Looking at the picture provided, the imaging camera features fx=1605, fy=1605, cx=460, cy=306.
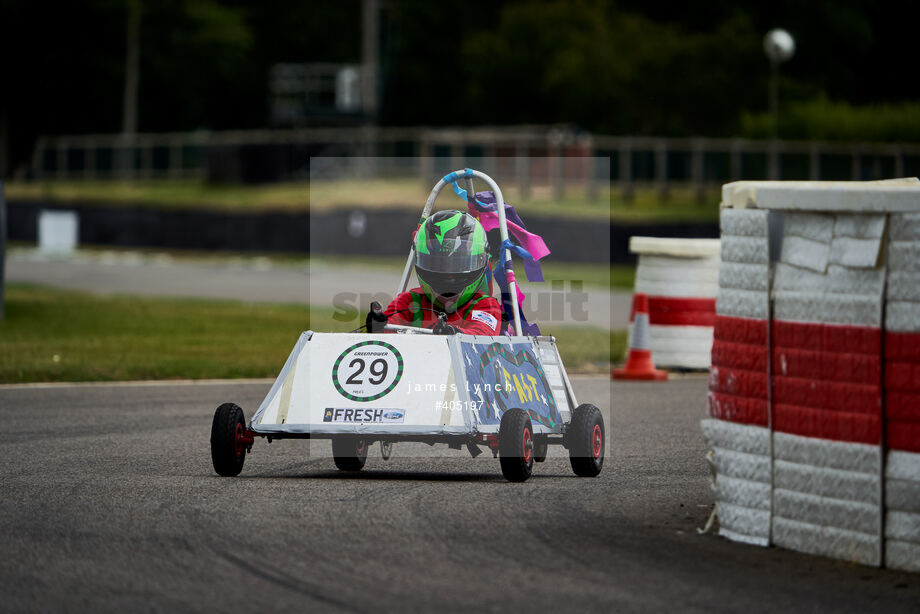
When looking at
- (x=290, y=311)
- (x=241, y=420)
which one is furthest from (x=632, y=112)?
(x=241, y=420)

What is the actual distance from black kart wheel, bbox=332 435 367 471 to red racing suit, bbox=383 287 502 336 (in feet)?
2.46

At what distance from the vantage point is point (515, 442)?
8336 mm

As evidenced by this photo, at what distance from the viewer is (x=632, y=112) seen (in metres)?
57.5

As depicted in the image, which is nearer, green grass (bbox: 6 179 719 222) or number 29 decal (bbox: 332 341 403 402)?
number 29 decal (bbox: 332 341 403 402)

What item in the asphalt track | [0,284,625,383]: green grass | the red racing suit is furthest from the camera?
[0,284,625,383]: green grass

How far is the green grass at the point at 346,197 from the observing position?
39.3 m

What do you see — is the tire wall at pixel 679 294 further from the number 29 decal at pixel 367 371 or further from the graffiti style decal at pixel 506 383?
the number 29 decal at pixel 367 371

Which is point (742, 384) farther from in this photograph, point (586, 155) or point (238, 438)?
point (586, 155)

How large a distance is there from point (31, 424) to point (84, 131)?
197 feet

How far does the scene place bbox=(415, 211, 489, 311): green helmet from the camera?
920cm

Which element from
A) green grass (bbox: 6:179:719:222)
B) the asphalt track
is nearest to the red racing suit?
the asphalt track

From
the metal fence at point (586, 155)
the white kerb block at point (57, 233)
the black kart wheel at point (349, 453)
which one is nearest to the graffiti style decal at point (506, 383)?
the black kart wheel at point (349, 453)

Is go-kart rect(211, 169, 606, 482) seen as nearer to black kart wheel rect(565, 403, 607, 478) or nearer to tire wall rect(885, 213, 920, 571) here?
black kart wheel rect(565, 403, 607, 478)

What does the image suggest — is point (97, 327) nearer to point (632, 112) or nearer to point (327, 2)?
point (632, 112)
